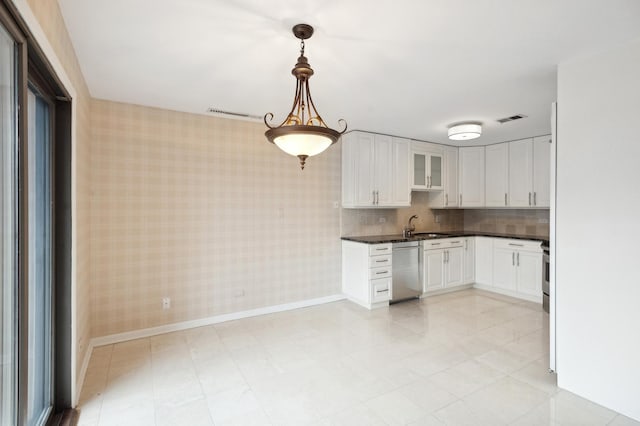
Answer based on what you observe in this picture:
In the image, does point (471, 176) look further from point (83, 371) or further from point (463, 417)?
point (83, 371)

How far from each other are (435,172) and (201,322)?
409 centimetres

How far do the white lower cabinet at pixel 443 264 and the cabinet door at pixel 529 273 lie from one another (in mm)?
778


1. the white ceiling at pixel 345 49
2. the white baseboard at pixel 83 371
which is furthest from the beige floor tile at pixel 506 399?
the white baseboard at pixel 83 371

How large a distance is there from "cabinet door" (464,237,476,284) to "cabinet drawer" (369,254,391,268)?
1.64m

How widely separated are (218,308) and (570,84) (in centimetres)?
389

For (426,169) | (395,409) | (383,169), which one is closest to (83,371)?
(395,409)

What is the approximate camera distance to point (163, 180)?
351cm

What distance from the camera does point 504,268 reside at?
494cm

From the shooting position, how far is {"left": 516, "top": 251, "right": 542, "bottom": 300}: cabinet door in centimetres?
452

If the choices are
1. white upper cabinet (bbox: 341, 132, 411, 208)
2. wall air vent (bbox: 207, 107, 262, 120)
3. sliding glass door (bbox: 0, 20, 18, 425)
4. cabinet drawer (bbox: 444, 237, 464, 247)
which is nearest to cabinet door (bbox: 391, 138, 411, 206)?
white upper cabinet (bbox: 341, 132, 411, 208)

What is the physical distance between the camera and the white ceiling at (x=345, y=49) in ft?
5.92

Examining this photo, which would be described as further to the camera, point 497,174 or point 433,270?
point 497,174

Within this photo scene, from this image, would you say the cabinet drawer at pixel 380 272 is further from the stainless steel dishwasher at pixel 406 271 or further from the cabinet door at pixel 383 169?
the cabinet door at pixel 383 169

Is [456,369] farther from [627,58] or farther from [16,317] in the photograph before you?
[16,317]
